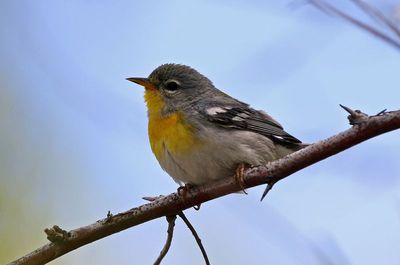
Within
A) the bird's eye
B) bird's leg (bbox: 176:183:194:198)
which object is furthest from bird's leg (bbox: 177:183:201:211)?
the bird's eye

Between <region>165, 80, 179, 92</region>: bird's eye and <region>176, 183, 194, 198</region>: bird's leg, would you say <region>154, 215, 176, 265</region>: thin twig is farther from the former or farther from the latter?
<region>165, 80, 179, 92</region>: bird's eye

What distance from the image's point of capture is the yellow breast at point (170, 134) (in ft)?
16.0

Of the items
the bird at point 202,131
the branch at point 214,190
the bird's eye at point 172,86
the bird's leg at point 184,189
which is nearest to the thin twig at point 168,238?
the branch at point 214,190

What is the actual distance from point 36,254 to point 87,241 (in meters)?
0.31

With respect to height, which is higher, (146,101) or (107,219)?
(146,101)

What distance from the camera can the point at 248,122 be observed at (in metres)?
5.39

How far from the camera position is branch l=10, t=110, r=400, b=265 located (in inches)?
112

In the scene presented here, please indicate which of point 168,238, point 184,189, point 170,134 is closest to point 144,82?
point 170,134

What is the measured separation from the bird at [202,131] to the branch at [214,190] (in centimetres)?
28

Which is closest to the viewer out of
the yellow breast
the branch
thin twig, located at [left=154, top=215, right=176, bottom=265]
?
the branch

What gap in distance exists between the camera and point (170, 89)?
587cm

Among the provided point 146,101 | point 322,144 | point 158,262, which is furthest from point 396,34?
point 146,101

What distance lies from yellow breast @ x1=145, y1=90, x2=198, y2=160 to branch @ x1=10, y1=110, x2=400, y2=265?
471mm

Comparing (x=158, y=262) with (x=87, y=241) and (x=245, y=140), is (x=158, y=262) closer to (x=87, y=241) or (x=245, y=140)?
(x=87, y=241)
